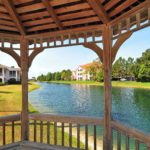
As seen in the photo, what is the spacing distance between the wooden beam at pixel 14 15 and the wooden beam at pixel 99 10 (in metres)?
1.66

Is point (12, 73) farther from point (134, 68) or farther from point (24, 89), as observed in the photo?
point (24, 89)

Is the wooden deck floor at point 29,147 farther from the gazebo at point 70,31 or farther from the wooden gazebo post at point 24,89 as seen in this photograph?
the wooden gazebo post at point 24,89

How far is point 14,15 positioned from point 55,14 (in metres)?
0.90

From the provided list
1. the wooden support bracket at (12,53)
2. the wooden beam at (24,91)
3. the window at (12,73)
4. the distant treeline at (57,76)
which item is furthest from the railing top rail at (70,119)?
the distant treeline at (57,76)

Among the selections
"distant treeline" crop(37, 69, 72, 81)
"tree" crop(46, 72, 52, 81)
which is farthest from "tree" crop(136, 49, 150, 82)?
"tree" crop(46, 72, 52, 81)

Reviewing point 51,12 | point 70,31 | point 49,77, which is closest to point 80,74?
point 49,77

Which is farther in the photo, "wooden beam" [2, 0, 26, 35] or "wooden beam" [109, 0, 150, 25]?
"wooden beam" [2, 0, 26, 35]

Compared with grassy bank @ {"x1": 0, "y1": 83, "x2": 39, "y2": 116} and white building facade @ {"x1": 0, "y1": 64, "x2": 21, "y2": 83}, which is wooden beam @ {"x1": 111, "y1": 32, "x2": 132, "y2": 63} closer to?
grassy bank @ {"x1": 0, "y1": 83, "x2": 39, "y2": 116}

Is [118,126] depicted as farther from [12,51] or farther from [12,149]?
[12,51]

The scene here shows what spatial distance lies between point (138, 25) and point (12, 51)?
10.6 feet

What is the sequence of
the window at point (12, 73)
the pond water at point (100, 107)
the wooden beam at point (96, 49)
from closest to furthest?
the wooden beam at point (96, 49) → the pond water at point (100, 107) → the window at point (12, 73)

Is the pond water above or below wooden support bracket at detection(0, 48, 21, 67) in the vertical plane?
below

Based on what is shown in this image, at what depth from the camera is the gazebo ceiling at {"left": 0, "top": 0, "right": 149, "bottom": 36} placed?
4.81m

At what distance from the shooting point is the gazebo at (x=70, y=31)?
4.71 m
